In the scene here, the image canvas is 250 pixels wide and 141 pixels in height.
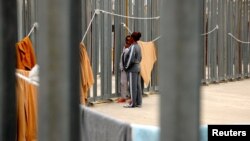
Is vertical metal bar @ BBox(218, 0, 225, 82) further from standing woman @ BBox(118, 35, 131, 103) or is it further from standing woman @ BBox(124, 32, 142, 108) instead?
standing woman @ BBox(124, 32, 142, 108)

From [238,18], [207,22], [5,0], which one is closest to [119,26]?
[207,22]

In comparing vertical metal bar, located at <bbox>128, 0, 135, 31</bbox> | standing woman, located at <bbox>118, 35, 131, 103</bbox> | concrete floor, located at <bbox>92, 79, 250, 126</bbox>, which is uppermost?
vertical metal bar, located at <bbox>128, 0, 135, 31</bbox>

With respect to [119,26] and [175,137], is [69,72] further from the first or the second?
[119,26]

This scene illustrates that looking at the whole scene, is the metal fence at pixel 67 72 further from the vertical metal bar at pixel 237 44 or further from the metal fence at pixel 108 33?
the vertical metal bar at pixel 237 44

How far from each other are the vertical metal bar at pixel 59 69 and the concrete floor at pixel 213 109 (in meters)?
5.98

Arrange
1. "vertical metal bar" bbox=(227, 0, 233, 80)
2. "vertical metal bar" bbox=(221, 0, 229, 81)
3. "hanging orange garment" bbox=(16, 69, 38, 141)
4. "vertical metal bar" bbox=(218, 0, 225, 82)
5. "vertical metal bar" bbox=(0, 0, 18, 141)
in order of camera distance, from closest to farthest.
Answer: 1. "vertical metal bar" bbox=(0, 0, 18, 141)
2. "hanging orange garment" bbox=(16, 69, 38, 141)
3. "vertical metal bar" bbox=(218, 0, 225, 82)
4. "vertical metal bar" bbox=(221, 0, 229, 81)
5. "vertical metal bar" bbox=(227, 0, 233, 80)

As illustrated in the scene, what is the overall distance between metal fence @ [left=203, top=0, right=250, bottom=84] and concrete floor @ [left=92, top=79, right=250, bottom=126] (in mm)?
1144

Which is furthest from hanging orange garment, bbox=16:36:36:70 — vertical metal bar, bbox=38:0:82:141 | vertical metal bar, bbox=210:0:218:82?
vertical metal bar, bbox=210:0:218:82

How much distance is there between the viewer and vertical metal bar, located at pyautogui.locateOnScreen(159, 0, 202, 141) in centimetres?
81

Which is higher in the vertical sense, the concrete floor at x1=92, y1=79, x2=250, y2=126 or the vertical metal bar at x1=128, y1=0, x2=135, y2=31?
Answer: the vertical metal bar at x1=128, y1=0, x2=135, y2=31

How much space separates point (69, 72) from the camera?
3.20 ft

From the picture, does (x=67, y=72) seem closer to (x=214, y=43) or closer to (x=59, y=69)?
(x=59, y=69)

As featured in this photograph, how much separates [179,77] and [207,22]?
40.6ft

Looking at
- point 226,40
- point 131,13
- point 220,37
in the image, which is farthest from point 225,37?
point 131,13
